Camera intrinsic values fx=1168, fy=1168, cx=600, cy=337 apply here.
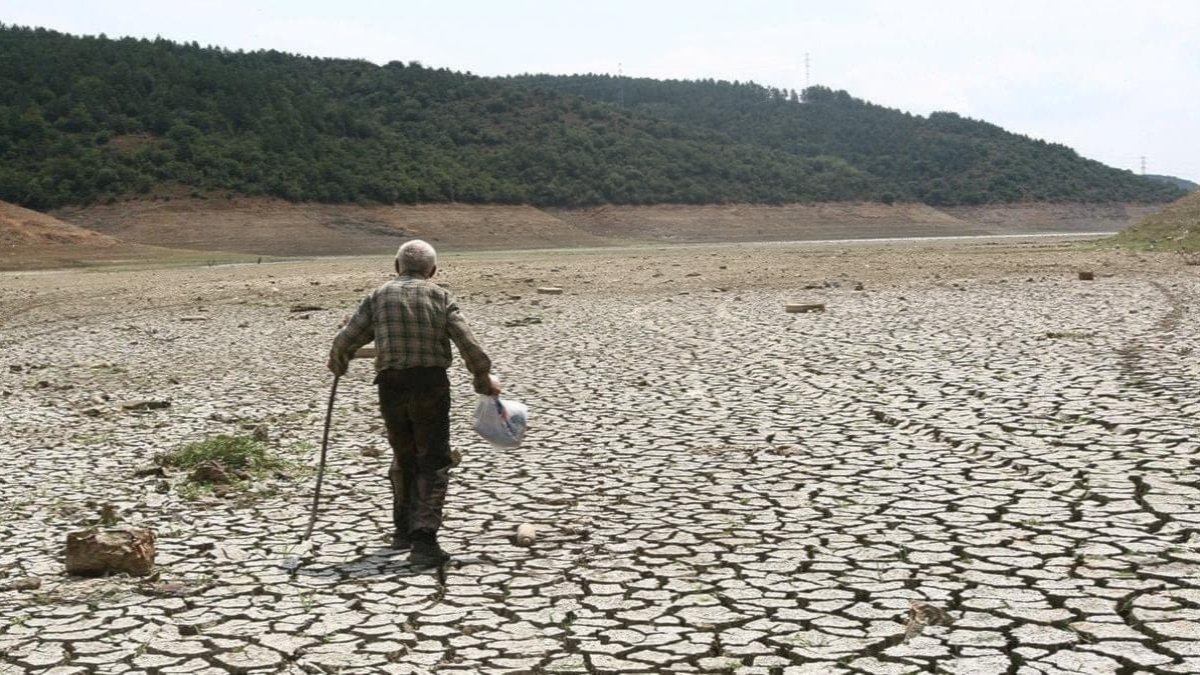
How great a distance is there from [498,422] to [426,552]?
0.75 m

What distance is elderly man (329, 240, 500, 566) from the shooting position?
5.89m

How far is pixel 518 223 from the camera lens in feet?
252

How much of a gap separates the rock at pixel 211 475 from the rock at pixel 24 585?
2.39 m

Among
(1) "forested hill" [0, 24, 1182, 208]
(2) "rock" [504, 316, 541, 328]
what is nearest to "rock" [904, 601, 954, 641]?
(2) "rock" [504, 316, 541, 328]

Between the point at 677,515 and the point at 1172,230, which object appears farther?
the point at 1172,230

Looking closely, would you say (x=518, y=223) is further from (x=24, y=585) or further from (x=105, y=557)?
(x=24, y=585)

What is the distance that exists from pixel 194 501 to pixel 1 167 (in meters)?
67.3

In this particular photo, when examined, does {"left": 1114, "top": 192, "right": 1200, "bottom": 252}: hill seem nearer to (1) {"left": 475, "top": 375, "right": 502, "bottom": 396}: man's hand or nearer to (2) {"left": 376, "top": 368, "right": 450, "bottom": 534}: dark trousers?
(1) {"left": 475, "top": 375, "right": 502, "bottom": 396}: man's hand

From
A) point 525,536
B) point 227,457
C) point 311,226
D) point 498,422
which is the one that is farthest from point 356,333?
point 311,226

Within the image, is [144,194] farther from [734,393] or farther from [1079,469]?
[1079,469]

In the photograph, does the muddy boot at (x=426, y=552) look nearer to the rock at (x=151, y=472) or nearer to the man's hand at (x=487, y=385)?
the man's hand at (x=487, y=385)

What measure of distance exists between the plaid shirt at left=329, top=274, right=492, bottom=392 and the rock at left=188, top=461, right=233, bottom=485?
2.53 meters

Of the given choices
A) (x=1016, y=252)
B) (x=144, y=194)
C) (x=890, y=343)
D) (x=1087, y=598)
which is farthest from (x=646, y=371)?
(x=144, y=194)

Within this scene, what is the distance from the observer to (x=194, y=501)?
24.6 ft
